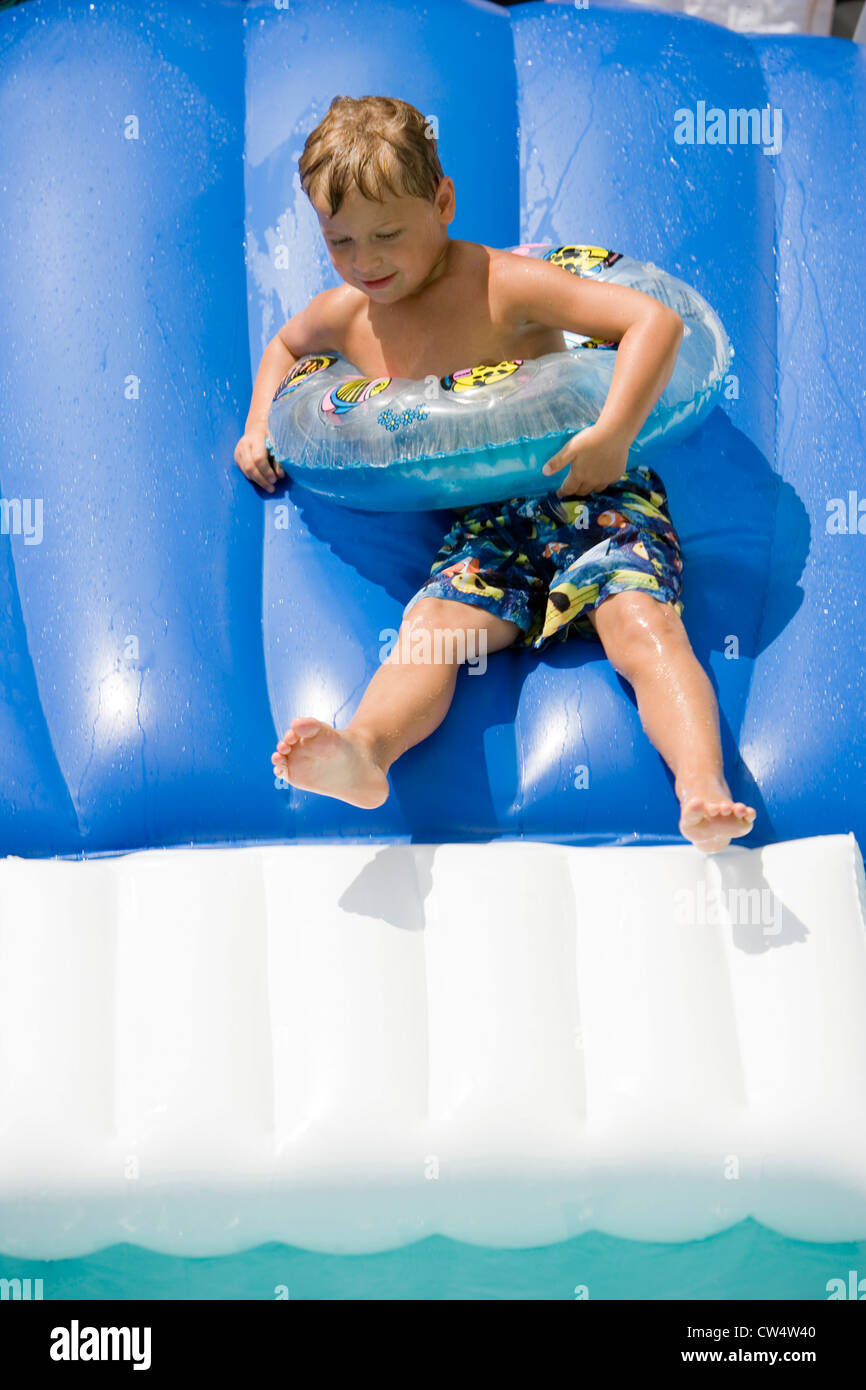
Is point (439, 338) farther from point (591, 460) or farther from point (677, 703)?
point (677, 703)

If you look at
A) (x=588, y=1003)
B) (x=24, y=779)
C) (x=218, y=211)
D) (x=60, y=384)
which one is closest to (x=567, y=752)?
(x=588, y=1003)

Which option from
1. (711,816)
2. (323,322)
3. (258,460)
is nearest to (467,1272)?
(711,816)

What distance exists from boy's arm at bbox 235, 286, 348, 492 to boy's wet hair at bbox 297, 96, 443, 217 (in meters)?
0.24

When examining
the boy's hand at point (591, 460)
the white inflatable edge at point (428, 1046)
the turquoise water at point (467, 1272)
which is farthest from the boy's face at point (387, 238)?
the turquoise water at point (467, 1272)

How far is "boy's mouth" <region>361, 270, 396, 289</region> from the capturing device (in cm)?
163

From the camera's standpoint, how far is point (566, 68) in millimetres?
2121

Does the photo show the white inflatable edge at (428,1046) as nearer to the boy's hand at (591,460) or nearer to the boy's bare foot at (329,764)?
the boy's bare foot at (329,764)

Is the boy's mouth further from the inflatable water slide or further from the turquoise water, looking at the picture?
the turquoise water

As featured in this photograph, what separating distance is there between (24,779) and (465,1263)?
68cm

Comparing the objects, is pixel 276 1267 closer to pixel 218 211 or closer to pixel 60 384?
pixel 60 384

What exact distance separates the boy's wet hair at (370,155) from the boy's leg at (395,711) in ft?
1.45

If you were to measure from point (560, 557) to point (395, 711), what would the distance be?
0.96 feet

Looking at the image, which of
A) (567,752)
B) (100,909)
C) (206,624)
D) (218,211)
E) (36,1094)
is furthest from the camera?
(218,211)

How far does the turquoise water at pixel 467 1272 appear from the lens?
4.62 feet
